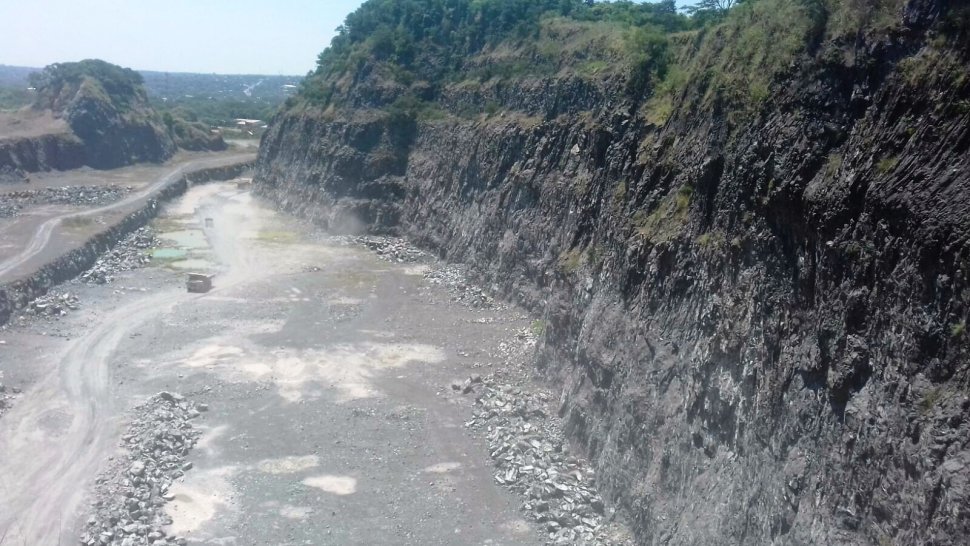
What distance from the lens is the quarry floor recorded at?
73.3 feet

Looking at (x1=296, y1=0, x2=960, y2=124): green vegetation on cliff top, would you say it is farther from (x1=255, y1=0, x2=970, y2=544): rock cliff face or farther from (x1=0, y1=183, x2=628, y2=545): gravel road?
(x1=0, y1=183, x2=628, y2=545): gravel road

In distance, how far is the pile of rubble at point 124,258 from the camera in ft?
154

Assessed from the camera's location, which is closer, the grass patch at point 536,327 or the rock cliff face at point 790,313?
the rock cliff face at point 790,313

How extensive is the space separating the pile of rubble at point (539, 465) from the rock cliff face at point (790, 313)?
941 mm

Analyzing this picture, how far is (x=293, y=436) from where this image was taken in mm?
27391

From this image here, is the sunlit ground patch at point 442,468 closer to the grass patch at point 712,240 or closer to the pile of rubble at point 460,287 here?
the grass patch at point 712,240

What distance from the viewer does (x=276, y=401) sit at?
1199 inches

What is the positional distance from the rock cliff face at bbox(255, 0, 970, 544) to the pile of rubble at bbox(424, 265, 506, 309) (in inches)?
391

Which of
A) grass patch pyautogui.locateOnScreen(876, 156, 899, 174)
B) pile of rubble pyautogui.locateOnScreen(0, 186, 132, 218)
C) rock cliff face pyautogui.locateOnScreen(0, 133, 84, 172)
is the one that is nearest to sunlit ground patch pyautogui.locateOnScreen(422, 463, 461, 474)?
grass patch pyautogui.locateOnScreen(876, 156, 899, 174)

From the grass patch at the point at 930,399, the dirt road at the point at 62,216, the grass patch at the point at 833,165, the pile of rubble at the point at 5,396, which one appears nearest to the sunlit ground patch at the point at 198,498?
the pile of rubble at the point at 5,396

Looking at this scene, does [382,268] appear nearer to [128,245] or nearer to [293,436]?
[128,245]

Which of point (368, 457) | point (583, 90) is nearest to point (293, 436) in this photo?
point (368, 457)

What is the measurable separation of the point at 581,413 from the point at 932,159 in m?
15.2

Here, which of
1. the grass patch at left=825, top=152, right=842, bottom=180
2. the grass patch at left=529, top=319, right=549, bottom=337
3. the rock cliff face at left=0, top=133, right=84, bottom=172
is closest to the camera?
the grass patch at left=825, top=152, right=842, bottom=180
